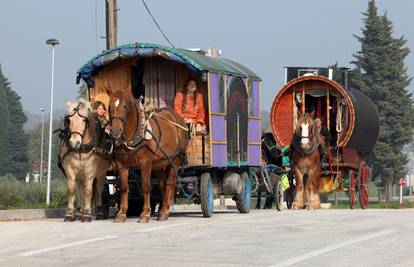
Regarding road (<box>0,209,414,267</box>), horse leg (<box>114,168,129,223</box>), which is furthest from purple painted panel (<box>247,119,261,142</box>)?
horse leg (<box>114,168,129,223</box>)

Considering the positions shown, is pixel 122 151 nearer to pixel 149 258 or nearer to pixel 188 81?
pixel 188 81

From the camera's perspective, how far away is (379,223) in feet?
62.9

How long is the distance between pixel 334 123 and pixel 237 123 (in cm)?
798

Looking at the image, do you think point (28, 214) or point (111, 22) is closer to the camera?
point (28, 214)

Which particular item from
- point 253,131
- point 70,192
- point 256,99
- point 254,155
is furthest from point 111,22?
point 70,192

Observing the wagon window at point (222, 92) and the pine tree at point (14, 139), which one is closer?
the wagon window at point (222, 92)

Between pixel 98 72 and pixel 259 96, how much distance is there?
4833 millimetres

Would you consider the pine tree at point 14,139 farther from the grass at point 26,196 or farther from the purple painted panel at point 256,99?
the purple painted panel at point 256,99

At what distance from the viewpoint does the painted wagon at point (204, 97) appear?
21.6m

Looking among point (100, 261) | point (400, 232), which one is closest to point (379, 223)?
point (400, 232)

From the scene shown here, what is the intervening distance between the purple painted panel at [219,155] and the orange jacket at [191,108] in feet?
2.12

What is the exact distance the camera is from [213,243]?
14.8m

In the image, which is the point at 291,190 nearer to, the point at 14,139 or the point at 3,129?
the point at 3,129

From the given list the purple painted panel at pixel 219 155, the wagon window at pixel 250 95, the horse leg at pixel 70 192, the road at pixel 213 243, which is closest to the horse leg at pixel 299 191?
the wagon window at pixel 250 95
